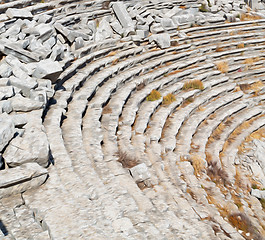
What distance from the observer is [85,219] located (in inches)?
166

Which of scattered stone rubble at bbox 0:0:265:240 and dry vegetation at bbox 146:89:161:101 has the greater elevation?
scattered stone rubble at bbox 0:0:265:240

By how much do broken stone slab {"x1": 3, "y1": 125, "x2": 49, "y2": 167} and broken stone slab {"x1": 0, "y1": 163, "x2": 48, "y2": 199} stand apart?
5.0 inches

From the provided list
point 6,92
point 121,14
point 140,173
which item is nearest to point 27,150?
point 6,92

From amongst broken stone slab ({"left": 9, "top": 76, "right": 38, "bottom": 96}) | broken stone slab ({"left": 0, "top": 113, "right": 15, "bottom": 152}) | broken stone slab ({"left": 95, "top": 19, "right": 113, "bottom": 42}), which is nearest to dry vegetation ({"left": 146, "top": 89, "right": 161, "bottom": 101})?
broken stone slab ({"left": 95, "top": 19, "right": 113, "bottom": 42})

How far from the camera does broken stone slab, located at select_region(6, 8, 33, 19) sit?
10.5 meters

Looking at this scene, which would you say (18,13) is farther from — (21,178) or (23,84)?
(21,178)

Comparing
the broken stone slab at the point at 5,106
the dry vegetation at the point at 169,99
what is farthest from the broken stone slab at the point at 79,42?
the broken stone slab at the point at 5,106

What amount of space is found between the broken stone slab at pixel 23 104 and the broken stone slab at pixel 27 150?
122cm

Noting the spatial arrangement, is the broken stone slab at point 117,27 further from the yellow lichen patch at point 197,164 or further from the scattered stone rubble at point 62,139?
the yellow lichen patch at point 197,164

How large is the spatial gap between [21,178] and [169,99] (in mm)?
7190

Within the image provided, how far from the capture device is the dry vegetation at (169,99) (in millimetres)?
10991

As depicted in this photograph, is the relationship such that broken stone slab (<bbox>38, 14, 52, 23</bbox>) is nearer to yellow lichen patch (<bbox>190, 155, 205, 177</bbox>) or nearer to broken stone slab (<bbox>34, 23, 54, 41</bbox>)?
broken stone slab (<bbox>34, 23, 54, 41</bbox>)

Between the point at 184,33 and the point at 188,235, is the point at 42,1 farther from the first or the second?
the point at 188,235

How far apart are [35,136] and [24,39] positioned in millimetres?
5261
